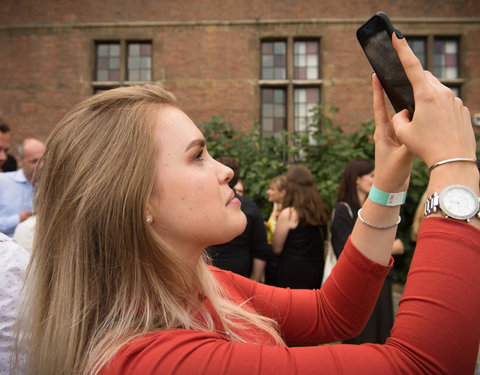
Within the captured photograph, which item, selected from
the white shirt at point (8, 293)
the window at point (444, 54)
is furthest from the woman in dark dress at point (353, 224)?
the window at point (444, 54)

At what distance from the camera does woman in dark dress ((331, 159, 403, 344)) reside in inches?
123

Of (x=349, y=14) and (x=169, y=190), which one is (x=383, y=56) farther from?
(x=349, y=14)

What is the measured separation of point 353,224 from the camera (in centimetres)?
307

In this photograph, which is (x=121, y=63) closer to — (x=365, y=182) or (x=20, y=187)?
(x=20, y=187)

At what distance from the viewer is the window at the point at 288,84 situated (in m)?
7.93

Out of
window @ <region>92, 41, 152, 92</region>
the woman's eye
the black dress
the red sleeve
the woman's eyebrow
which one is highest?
window @ <region>92, 41, 152, 92</region>

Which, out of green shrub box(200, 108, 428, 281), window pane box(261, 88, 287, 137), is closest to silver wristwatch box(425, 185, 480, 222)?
green shrub box(200, 108, 428, 281)

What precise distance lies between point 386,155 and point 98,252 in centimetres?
79

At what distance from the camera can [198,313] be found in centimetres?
95

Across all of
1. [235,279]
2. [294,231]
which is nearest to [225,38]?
[294,231]

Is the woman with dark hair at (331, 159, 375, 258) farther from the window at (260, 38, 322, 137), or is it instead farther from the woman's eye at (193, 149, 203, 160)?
the window at (260, 38, 322, 137)


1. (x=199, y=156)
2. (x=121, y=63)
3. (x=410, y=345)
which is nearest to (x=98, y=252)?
(x=199, y=156)

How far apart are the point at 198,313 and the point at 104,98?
61 cm

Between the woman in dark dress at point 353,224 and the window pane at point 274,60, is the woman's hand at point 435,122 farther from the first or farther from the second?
the window pane at point 274,60
